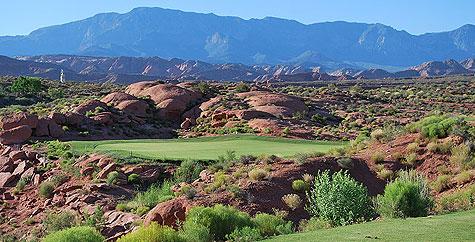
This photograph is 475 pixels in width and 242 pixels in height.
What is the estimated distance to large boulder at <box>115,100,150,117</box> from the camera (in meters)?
41.1

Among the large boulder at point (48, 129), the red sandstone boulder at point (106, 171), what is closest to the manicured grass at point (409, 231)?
the red sandstone boulder at point (106, 171)

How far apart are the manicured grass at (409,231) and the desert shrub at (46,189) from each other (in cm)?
1329

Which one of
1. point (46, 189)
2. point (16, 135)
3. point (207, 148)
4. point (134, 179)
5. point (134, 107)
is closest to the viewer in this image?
point (134, 179)

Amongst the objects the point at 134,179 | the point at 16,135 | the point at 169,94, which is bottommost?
the point at 134,179

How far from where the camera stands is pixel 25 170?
2167 centimetres

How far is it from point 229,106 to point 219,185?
28.5 metres

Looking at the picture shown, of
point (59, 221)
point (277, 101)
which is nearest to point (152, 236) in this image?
point (59, 221)

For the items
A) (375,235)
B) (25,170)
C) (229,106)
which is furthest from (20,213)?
(229,106)

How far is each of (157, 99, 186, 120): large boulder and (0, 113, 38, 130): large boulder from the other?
15.3 m

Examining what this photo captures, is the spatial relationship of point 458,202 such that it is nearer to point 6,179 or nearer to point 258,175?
point 258,175

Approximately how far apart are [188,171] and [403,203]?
32.3 ft

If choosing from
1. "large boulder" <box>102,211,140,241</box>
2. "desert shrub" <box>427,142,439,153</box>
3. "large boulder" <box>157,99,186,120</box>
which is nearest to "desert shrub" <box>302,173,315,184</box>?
"desert shrub" <box>427,142,439,153</box>

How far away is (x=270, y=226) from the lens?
10852 mm

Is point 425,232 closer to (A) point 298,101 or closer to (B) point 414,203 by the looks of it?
(B) point 414,203
